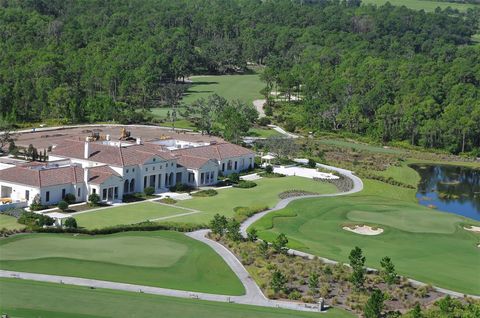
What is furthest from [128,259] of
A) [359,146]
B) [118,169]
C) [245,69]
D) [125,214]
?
[245,69]

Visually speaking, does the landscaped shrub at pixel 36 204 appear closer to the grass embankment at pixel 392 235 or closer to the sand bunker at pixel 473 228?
the grass embankment at pixel 392 235

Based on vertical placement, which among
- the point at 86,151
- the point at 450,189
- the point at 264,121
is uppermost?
the point at 86,151

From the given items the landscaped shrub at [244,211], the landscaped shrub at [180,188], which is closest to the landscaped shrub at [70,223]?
the landscaped shrub at [244,211]

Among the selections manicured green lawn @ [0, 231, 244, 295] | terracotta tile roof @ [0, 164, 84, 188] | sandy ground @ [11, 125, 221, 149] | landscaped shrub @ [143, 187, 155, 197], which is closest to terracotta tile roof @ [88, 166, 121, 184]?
terracotta tile roof @ [0, 164, 84, 188]

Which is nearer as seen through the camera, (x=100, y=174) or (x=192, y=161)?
(x=100, y=174)

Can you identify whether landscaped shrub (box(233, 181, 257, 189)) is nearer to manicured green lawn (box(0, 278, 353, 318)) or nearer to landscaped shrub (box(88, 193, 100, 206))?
landscaped shrub (box(88, 193, 100, 206))

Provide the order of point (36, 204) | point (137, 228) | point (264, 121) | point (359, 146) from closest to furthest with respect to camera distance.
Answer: point (137, 228) → point (36, 204) → point (359, 146) → point (264, 121)

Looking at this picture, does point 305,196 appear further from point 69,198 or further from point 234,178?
point 69,198

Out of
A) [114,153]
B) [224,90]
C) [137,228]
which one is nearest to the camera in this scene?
[137,228]
